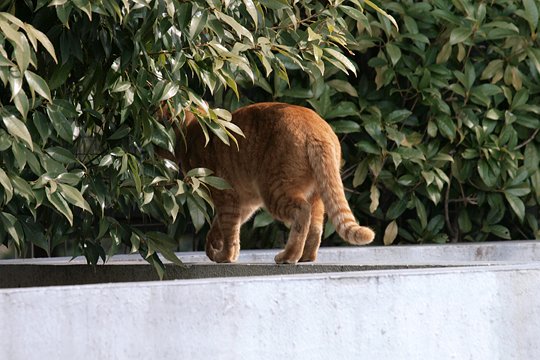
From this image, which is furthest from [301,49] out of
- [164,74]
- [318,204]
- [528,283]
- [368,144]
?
[368,144]

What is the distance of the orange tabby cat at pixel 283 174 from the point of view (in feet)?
13.5

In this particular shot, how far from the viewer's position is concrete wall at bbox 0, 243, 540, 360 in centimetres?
265

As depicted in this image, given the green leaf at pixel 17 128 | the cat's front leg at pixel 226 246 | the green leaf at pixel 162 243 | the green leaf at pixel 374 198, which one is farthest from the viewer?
the green leaf at pixel 374 198

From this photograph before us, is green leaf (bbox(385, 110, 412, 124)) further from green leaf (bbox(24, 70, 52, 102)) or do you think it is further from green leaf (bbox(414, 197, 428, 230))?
green leaf (bbox(24, 70, 52, 102))

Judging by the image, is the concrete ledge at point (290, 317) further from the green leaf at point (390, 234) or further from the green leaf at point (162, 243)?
the green leaf at point (390, 234)

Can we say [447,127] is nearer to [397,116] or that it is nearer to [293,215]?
[397,116]

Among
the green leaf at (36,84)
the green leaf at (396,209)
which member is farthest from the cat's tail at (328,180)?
the green leaf at (396,209)

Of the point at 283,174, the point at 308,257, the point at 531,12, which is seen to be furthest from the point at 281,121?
the point at 531,12

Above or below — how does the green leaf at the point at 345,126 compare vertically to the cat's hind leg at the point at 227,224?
below

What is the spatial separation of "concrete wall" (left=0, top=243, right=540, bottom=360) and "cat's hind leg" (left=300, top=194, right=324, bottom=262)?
3.42ft

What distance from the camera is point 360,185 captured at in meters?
6.62

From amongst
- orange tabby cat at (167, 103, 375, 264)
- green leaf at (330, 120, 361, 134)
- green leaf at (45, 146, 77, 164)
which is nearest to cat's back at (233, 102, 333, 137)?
orange tabby cat at (167, 103, 375, 264)

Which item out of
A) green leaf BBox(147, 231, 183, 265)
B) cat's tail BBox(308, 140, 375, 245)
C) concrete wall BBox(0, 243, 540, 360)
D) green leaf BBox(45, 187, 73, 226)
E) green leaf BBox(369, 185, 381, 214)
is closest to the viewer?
concrete wall BBox(0, 243, 540, 360)

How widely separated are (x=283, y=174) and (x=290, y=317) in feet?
4.06
